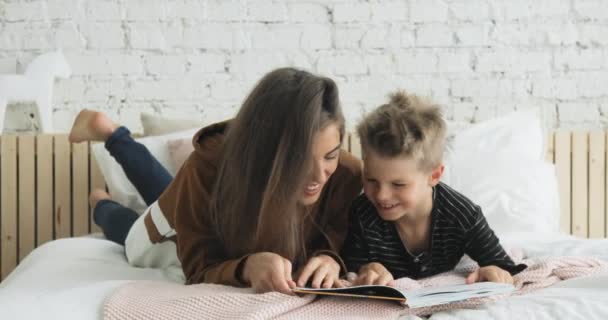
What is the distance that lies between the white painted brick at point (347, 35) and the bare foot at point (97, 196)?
0.90m

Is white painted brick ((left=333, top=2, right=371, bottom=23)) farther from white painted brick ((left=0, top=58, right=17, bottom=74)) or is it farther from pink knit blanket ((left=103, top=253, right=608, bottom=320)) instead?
pink knit blanket ((left=103, top=253, right=608, bottom=320))

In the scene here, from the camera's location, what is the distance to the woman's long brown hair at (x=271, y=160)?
4.55ft

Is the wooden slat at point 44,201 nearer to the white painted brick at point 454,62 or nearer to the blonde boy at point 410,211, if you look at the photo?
the blonde boy at point 410,211

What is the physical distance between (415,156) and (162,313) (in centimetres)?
59

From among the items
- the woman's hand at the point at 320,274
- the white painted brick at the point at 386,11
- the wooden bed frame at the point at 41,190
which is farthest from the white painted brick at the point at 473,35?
the woman's hand at the point at 320,274

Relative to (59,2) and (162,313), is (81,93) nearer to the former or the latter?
(59,2)

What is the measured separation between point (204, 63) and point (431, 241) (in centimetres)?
123

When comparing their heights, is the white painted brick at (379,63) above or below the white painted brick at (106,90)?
above

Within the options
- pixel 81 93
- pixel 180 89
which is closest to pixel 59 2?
pixel 81 93

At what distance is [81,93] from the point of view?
2506mm

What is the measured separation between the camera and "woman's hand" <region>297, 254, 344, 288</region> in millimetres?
1315

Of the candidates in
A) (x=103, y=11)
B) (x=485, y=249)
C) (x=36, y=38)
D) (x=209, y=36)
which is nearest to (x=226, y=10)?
(x=209, y=36)

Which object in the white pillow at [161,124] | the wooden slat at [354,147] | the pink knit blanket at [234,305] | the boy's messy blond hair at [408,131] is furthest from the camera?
the wooden slat at [354,147]

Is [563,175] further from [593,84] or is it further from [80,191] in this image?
[80,191]
